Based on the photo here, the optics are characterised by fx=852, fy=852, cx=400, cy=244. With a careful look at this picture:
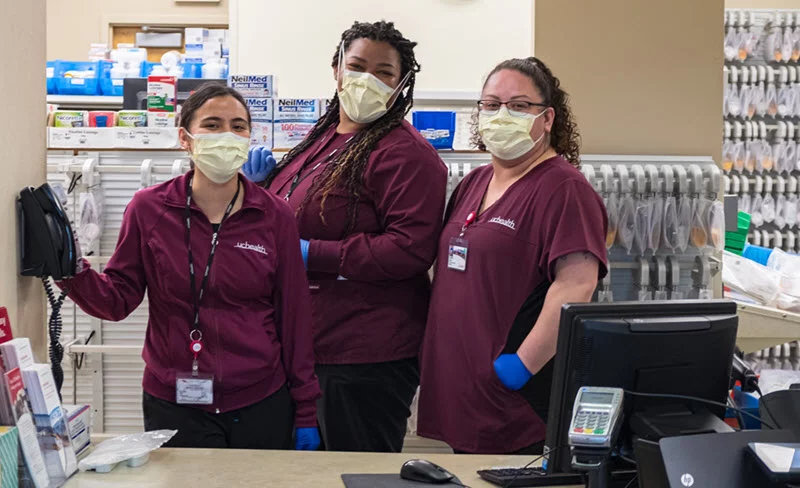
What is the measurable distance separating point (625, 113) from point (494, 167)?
1.16m

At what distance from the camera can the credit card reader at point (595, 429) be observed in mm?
1636

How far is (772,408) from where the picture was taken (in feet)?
6.02

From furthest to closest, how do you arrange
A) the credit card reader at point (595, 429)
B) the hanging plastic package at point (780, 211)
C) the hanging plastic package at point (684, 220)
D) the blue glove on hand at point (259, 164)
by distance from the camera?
the hanging plastic package at point (780, 211) → the hanging plastic package at point (684, 220) → the blue glove on hand at point (259, 164) → the credit card reader at point (595, 429)

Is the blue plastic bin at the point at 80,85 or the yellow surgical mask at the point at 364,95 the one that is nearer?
the yellow surgical mask at the point at 364,95

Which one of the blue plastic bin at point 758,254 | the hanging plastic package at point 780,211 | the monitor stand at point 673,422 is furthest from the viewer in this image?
the hanging plastic package at point 780,211

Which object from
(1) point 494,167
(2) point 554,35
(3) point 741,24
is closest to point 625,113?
(2) point 554,35

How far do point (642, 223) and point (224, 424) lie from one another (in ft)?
6.37

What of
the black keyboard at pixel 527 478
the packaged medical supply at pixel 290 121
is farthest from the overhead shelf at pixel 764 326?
the black keyboard at pixel 527 478

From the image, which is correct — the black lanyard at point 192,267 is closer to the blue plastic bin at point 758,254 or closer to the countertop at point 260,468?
the countertop at point 260,468

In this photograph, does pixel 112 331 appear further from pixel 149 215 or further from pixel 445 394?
pixel 445 394

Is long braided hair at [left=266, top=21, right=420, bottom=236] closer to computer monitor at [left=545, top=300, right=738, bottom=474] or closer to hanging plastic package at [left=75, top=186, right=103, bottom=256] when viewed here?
computer monitor at [left=545, top=300, right=738, bottom=474]

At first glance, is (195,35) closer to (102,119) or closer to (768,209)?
(102,119)

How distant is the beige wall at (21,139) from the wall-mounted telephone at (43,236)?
3cm

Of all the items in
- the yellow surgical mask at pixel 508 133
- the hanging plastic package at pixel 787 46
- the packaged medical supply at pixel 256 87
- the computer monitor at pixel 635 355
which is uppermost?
the hanging plastic package at pixel 787 46
